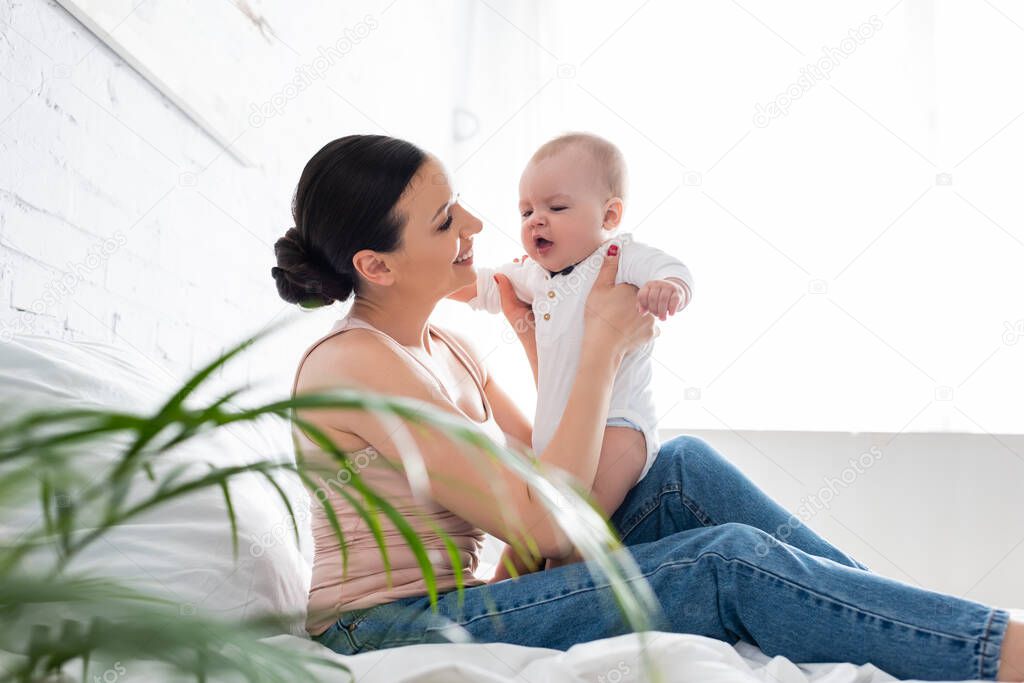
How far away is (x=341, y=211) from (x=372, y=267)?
0.10 metres

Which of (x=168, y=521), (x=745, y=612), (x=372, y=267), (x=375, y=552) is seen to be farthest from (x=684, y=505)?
(x=168, y=521)

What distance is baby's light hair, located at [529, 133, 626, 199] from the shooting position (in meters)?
1.66

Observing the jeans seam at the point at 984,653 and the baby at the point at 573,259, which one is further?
the baby at the point at 573,259

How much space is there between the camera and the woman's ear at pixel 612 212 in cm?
168

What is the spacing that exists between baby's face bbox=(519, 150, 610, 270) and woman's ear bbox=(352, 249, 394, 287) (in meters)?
0.33

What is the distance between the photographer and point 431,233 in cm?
145

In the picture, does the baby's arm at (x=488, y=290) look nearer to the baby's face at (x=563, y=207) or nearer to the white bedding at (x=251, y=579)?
the baby's face at (x=563, y=207)

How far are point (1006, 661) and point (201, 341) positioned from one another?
4.57ft

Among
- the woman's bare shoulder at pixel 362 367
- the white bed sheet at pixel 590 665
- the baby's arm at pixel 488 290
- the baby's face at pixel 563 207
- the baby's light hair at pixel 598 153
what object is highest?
the baby's light hair at pixel 598 153

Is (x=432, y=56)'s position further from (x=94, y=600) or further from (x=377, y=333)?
(x=94, y=600)

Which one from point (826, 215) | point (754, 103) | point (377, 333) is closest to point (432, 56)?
point (754, 103)

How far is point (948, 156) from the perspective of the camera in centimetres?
286

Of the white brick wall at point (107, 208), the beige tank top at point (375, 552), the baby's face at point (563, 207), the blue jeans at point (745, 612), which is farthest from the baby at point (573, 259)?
the white brick wall at point (107, 208)

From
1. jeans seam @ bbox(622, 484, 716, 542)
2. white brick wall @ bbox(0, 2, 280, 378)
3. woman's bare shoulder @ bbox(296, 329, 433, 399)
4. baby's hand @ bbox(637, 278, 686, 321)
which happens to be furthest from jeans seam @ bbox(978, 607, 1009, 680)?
white brick wall @ bbox(0, 2, 280, 378)
